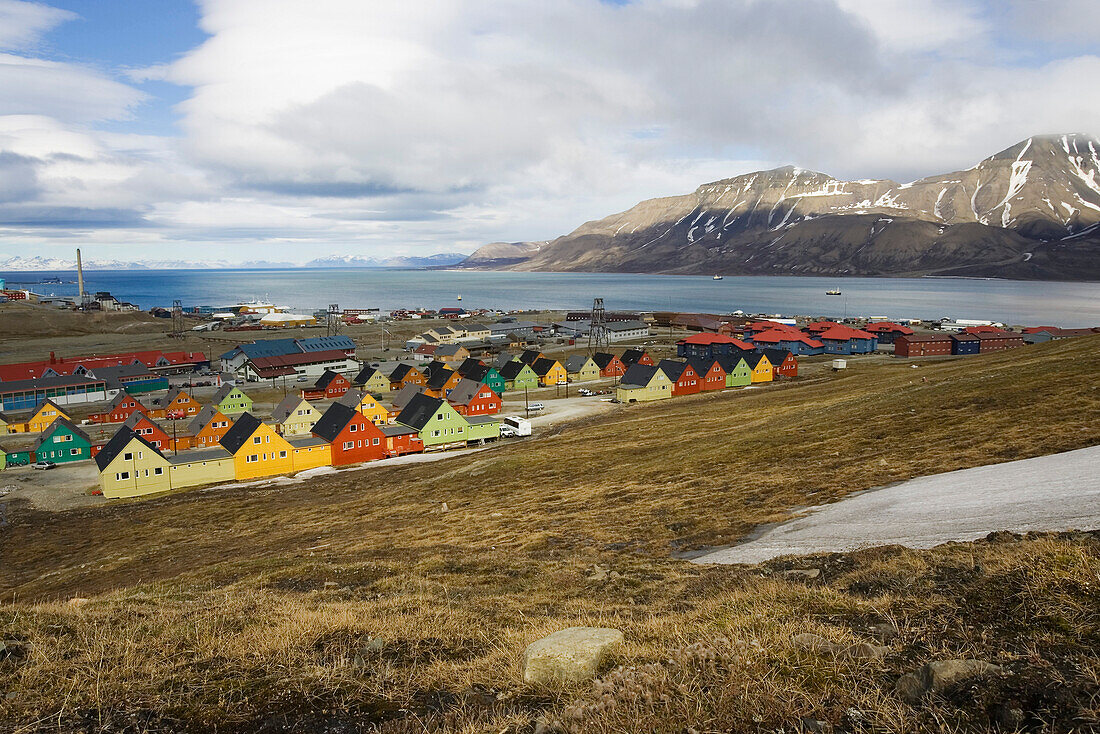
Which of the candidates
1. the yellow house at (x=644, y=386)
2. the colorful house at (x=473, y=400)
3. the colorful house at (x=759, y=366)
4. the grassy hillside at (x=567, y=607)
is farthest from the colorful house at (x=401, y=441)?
the colorful house at (x=759, y=366)

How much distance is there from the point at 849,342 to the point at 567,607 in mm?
106299

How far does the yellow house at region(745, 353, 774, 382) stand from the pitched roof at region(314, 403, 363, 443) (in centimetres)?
5118

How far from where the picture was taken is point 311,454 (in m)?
47.6

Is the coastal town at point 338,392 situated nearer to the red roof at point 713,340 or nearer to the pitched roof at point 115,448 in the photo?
the pitched roof at point 115,448

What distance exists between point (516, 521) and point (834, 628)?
60.9ft

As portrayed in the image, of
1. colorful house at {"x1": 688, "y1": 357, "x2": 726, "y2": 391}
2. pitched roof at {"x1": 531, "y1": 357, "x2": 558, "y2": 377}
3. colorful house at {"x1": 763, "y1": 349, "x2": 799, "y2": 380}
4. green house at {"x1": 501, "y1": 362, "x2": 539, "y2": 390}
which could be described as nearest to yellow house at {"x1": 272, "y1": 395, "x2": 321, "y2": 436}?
green house at {"x1": 501, "y1": 362, "x2": 539, "y2": 390}

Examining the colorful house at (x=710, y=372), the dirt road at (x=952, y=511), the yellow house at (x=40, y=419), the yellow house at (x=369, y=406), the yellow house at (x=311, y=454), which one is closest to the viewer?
the dirt road at (x=952, y=511)

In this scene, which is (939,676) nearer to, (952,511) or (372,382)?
(952,511)

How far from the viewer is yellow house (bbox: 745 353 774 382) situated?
3061 inches

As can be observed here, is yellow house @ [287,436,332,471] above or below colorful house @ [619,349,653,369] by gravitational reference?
below

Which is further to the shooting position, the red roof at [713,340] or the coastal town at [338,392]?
the red roof at [713,340]

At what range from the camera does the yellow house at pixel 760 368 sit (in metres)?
77.8

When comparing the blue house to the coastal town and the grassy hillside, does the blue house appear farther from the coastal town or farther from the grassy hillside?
the grassy hillside

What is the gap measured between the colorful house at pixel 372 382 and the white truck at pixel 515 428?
29963mm
